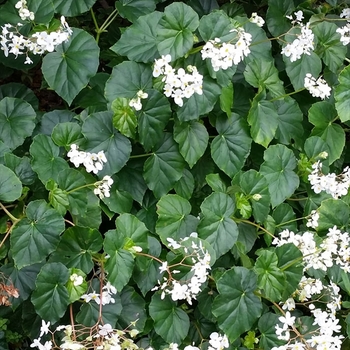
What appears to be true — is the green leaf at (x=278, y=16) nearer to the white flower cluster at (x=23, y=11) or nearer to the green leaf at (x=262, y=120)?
the green leaf at (x=262, y=120)

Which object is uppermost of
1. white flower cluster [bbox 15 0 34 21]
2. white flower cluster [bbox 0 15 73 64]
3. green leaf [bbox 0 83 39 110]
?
white flower cluster [bbox 15 0 34 21]

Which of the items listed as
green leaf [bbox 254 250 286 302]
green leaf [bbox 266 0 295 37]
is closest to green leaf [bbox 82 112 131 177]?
green leaf [bbox 254 250 286 302]

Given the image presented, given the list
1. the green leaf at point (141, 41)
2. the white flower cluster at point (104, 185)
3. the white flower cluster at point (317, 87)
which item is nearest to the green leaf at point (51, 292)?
the white flower cluster at point (104, 185)

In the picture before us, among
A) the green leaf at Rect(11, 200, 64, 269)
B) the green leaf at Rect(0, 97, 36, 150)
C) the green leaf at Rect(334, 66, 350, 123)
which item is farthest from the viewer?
the green leaf at Rect(334, 66, 350, 123)

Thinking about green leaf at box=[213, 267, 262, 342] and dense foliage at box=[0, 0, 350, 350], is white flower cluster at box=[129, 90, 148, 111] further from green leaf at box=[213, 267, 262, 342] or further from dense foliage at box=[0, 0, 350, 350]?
green leaf at box=[213, 267, 262, 342]

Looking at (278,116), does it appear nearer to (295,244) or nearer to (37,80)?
(295,244)

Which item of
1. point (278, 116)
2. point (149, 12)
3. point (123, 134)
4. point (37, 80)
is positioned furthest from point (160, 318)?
point (37, 80)

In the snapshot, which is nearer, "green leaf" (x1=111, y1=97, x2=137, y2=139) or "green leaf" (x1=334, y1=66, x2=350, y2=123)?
"green leaf" (x1=111, y1=97, x2=137, y2=139)
